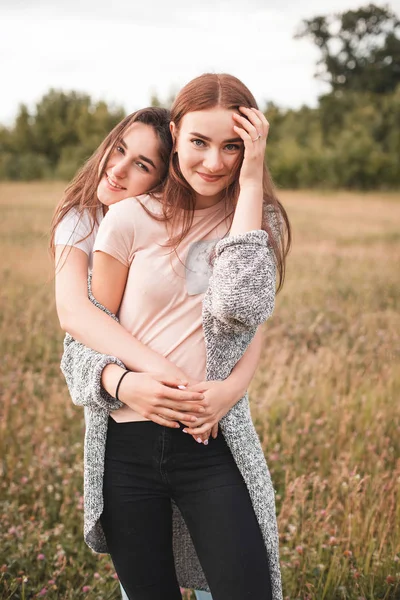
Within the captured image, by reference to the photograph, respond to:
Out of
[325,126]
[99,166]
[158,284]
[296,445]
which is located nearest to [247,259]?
[158,284]

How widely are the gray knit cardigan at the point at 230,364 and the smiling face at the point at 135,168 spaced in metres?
0.46

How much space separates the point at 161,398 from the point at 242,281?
0.38 m

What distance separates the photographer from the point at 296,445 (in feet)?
12.2

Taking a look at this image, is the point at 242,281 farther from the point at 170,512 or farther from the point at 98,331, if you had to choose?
the point at 170,512

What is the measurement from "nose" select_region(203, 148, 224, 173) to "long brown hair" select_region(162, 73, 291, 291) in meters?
0.09

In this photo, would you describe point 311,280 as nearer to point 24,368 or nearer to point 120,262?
point 24,368

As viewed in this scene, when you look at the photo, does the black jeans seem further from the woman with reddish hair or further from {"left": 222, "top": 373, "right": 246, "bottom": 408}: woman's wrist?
{"left": 222, "top": 373, "right": 246, "bottom": 408}: woman's wrist

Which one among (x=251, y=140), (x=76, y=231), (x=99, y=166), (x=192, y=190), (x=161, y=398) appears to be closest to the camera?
(x=161, y=398)

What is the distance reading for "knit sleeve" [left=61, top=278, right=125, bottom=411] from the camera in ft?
5.75

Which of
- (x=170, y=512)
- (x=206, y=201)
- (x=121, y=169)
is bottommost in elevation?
(x=170, y=512)

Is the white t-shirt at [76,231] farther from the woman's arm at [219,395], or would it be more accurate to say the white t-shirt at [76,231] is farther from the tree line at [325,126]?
the tree line at [325,126]

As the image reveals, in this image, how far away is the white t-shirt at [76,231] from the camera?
2.03 m

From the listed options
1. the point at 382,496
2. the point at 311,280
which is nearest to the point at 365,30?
the point at 311,280

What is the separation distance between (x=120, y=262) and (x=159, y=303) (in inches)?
6.5
